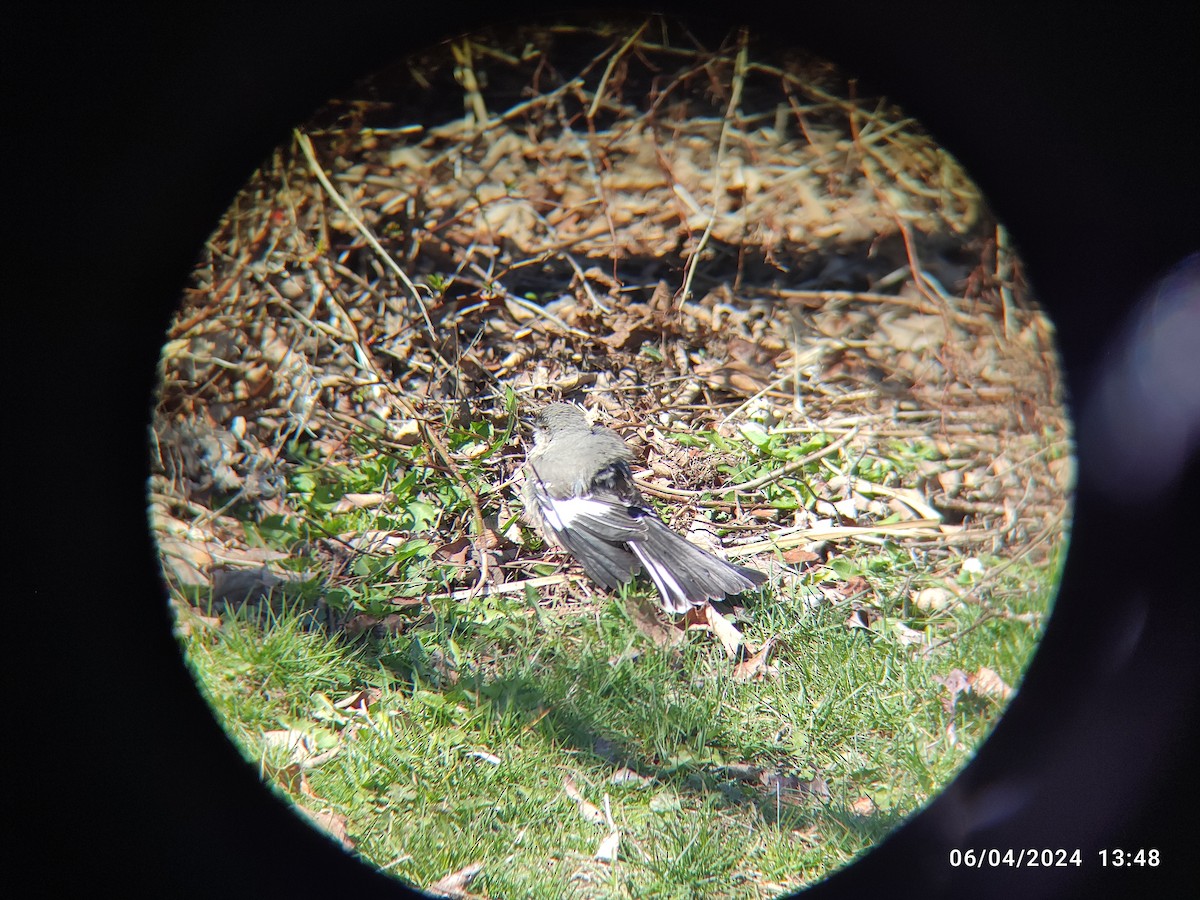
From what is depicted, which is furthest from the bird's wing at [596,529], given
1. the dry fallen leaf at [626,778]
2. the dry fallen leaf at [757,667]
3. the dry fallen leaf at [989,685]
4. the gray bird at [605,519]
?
the dry fallen leaf at [989,685]

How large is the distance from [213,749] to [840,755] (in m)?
2.13

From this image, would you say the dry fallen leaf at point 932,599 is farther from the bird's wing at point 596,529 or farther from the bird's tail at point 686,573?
the bird's wing at point 596,529

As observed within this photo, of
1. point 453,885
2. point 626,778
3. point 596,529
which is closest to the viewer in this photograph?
point 453,885

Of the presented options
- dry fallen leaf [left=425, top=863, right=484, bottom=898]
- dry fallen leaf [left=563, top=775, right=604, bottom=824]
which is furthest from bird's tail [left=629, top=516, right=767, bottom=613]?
dry fallen leaf [left=425, top=863, right=484, bottom=898]

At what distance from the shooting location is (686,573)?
336cm

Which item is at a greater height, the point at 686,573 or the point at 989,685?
the point at 686,573

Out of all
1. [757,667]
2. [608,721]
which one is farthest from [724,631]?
[608,721]

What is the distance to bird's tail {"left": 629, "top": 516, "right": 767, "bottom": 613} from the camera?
10.8 ft

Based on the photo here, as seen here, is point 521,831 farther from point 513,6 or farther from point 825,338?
point 825,338

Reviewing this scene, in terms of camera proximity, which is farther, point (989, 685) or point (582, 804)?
point (989, 685)

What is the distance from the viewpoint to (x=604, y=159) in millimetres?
4727

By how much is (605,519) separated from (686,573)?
475 mm

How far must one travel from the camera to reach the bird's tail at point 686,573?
3289mm

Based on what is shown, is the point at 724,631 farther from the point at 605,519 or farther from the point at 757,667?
the point at 605,519
